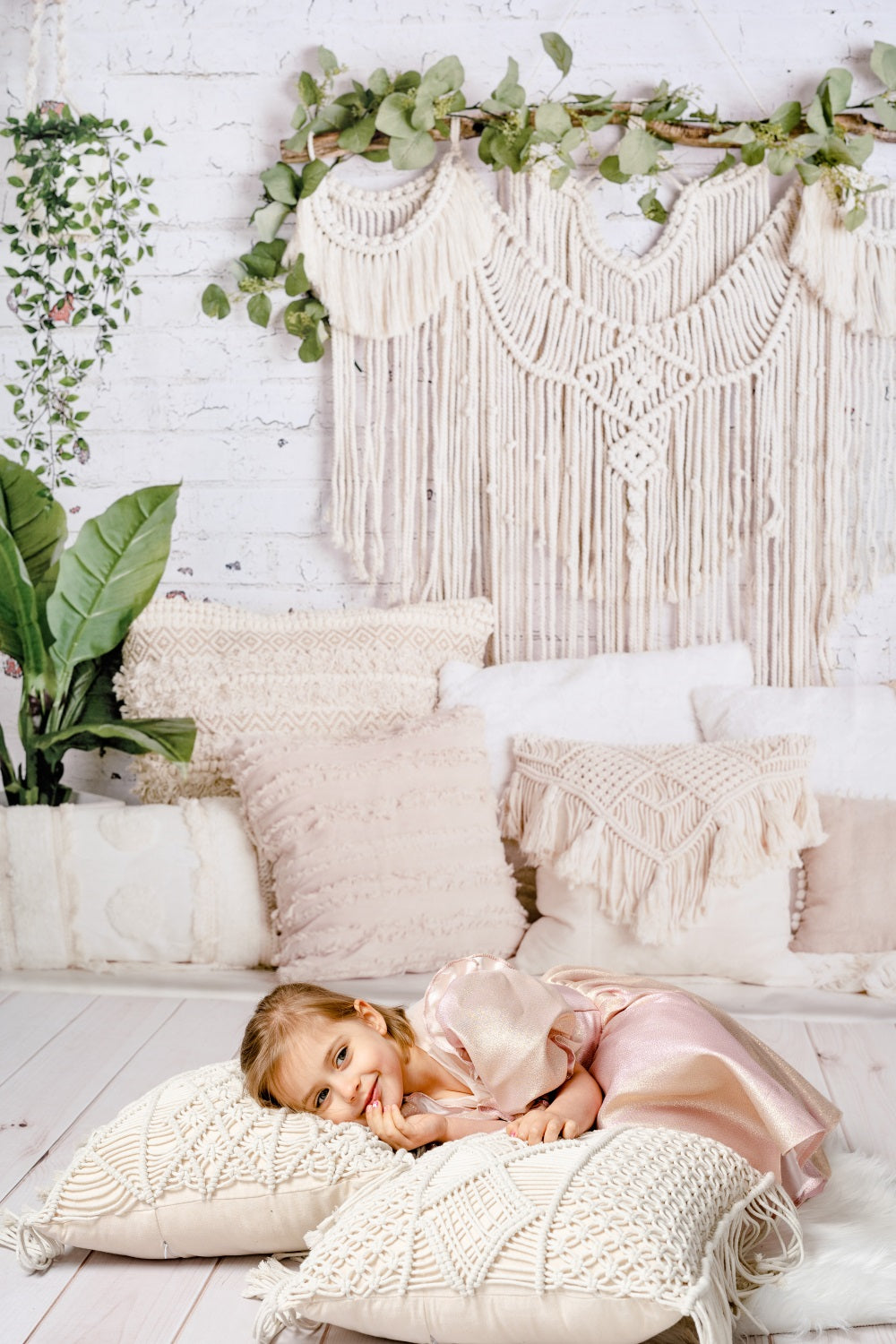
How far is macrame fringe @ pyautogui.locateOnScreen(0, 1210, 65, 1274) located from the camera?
119 centimetres

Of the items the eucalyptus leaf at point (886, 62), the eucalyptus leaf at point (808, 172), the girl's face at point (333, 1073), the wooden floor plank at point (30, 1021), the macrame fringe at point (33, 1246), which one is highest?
the eucalyptus leaf at point (886, 62)

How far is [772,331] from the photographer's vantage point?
7.30 ft

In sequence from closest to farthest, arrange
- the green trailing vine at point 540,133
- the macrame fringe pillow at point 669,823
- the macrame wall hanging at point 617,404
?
the macrame fringe pillow at point 669,823 < the green trailing vine at point 540,133 < the macrame wall hanging at point 617,404

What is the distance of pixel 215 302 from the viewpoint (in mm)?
2285

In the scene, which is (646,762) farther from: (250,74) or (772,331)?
(250,74)

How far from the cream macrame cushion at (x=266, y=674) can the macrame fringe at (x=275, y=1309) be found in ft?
3.46

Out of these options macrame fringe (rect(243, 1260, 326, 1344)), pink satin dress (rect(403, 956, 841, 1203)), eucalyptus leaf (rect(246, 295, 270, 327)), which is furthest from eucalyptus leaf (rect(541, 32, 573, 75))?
macrame fringe (rect(243, 1260, 326, 1344))

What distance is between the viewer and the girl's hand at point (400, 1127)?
1255mm

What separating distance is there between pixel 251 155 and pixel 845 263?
1.10 meters

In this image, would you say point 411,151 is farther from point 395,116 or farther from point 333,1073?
point 333,1073

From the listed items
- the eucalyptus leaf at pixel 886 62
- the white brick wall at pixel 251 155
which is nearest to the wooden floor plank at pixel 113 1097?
the white brick wall at pixel 251 155

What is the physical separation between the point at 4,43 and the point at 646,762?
71.0 inches

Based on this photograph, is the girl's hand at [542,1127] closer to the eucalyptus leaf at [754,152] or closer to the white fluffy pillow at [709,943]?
the white fluffy pillow at [709,943]

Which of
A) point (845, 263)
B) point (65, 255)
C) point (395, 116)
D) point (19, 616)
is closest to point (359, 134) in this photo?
point (395, 116)
